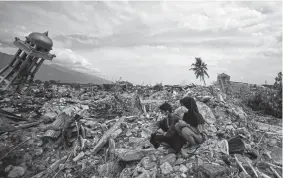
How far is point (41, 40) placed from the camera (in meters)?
9.34

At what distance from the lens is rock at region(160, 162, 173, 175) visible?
309 cm

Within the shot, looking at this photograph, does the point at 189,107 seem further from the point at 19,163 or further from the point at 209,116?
the point at 19,163

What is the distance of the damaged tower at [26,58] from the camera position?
9.23 m

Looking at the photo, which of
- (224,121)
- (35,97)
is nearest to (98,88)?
(35,97)

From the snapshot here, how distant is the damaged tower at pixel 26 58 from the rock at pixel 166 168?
9.14m

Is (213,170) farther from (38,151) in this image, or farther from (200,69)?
(200,69)

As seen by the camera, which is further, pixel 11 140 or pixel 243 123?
pixel 243 123

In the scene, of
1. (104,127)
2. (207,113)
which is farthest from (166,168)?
(104,127)

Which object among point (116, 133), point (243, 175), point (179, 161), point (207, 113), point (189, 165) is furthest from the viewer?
point (207, 113)

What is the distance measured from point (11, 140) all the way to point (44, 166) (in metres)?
1.42

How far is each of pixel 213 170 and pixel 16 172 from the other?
4.36 metres

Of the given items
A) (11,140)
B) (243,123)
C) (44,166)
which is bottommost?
(44,166)

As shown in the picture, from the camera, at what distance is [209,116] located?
17.2 feet

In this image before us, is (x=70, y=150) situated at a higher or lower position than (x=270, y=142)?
lower
